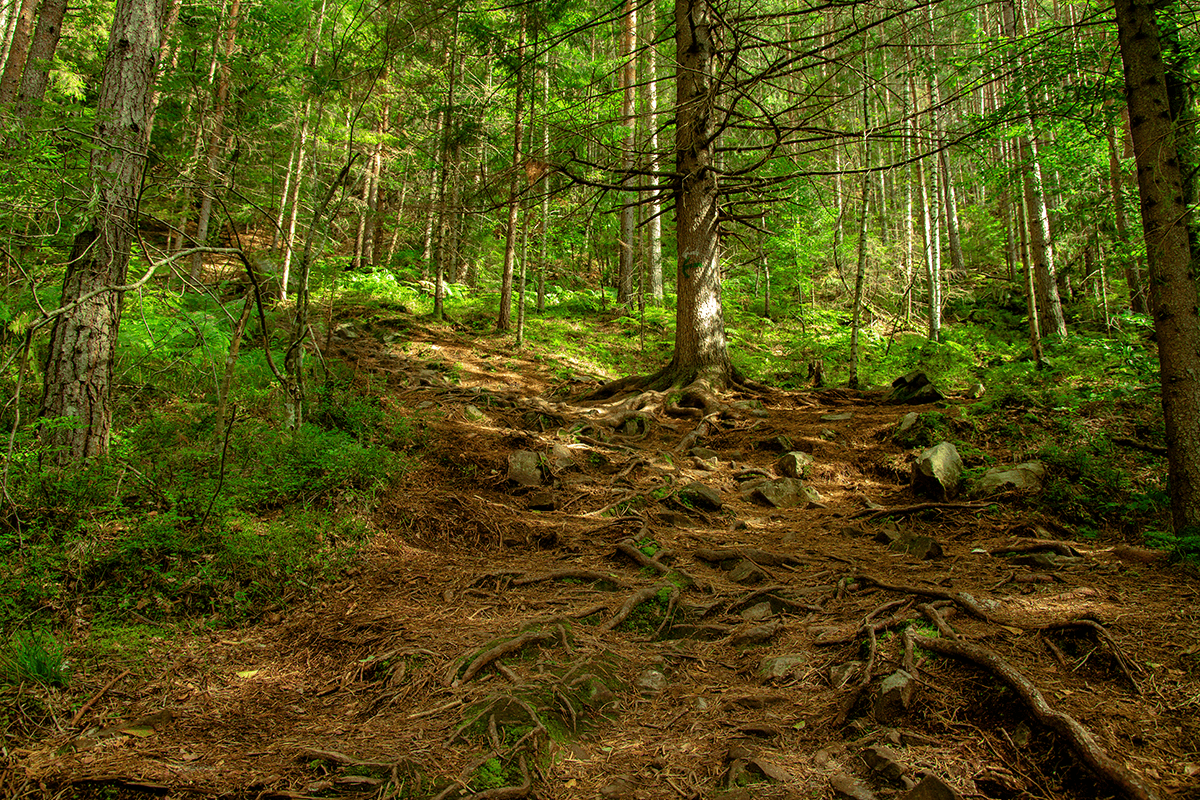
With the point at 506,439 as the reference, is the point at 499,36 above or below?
above

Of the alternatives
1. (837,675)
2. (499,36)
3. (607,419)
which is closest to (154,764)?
(837,675)

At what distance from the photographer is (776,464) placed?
699 cm

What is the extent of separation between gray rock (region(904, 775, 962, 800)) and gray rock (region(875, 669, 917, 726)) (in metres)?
0.46

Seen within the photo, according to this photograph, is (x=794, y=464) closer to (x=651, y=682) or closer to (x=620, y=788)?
(x=651, y=682)

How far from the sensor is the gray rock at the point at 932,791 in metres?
2.06

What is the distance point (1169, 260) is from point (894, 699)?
153 inches

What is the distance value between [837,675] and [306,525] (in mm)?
3684

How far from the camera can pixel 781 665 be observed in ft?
10.7

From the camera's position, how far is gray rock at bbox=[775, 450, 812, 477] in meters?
6.72

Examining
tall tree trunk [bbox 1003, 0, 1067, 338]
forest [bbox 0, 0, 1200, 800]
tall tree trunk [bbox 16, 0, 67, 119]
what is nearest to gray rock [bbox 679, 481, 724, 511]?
forest [bbox 0, 0, 1200, 800]

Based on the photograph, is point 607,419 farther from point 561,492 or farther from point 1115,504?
point 1115,504

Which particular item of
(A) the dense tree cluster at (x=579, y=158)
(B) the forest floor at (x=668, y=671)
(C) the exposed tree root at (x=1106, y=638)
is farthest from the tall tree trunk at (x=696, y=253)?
(C) the exposed tree root at (x=1106, y=638)

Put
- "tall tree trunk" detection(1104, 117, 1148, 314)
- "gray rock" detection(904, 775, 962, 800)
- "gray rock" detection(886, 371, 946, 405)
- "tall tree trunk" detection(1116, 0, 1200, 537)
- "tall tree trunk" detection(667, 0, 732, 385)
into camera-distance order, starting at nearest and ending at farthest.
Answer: "gray rock" detection(904, 775, 962, 800), "tall tree trunk" detection(1116, 0, 1200, 537), "gray rock" detection(886, 371, 946, 405), "tall tree trunk" detection(667, 0, 732, 385), "tall tree trunk" detection(1104, 117, 1148, 314)

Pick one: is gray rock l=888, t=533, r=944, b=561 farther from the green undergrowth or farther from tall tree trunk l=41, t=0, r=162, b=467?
tall tree trunk l=41, t=0, r=162, b=467
